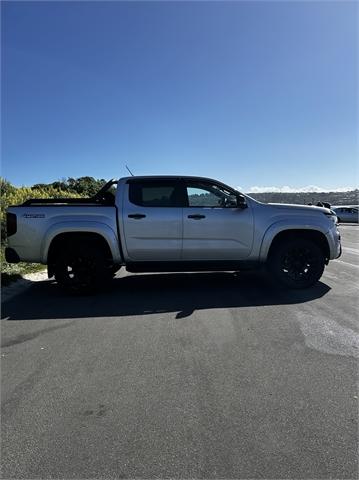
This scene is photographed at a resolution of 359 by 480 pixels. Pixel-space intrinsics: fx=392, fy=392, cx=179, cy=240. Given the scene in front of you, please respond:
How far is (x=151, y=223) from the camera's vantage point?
6594mm

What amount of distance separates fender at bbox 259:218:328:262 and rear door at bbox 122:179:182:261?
1.47 meters

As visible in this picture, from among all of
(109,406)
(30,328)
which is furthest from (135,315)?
(109,406)

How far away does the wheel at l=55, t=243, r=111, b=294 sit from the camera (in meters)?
6.50

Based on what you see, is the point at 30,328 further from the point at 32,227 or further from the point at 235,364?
the point at 235,364

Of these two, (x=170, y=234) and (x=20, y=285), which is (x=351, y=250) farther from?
(x=20, y=285)

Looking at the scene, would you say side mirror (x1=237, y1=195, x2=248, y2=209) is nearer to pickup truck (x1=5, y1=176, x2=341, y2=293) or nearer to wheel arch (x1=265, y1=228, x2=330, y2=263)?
pickup truck (x1=5, y1=176, x2=341, y2=293)

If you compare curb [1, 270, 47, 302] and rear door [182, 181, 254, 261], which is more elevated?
rear door [182, 181, 254, 261]

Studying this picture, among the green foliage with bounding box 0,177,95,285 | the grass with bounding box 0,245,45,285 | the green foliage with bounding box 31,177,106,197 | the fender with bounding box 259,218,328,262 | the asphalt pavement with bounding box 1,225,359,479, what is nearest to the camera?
the asphalt pavement with bounding box 1,225,359,479

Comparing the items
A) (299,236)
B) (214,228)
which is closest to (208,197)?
(214,228)

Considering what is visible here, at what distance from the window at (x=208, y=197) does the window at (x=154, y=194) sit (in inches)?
10.3

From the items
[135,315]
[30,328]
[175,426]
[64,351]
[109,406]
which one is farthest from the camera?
[135,315]

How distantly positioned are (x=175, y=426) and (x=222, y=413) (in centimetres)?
39

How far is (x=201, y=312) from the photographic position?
18.0ft

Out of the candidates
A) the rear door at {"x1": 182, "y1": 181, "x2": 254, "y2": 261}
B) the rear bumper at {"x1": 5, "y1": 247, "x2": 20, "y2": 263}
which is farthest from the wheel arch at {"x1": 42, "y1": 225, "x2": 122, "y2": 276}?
the rear door at {"x1": 182, "y1": 181, "x2": 254, "y2": 261}
